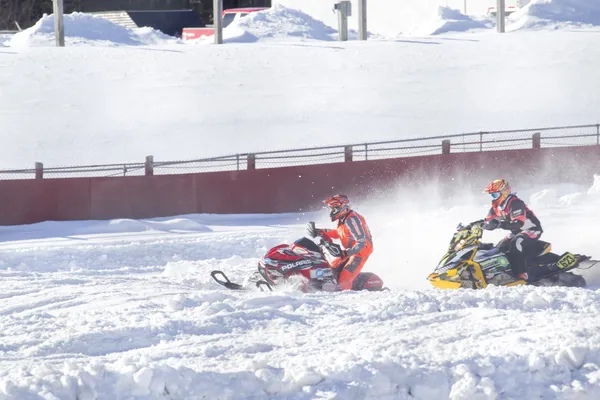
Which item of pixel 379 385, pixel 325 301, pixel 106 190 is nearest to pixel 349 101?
pixel 106 190

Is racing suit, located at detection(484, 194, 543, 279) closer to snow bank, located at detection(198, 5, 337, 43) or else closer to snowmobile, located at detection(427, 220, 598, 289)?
snowmobile, located at detection(427, 220, 598, 289)

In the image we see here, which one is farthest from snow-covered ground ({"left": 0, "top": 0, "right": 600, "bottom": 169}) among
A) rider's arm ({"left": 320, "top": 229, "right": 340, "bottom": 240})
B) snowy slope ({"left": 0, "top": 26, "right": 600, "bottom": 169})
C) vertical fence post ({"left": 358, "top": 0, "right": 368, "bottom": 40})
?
rider's arm ({"left": 320, "top": 229, "right": 340, "bottom": 240})

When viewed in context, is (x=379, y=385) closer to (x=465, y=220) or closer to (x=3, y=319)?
(x=3, y=319)

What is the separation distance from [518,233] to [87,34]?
96.0 feet

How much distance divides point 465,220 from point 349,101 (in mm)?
14603

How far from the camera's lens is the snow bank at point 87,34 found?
37.8m

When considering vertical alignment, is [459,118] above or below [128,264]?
above

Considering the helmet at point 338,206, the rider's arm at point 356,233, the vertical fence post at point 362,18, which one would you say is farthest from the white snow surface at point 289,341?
the vertical fence post at point 362,18

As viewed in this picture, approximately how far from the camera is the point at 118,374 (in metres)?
7.60

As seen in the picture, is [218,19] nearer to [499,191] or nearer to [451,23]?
[451,23]

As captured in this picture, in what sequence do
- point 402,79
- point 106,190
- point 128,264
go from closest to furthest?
point 128,264
point 106,190
point 402,79

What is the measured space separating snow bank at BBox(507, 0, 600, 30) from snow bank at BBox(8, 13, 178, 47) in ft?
46.1

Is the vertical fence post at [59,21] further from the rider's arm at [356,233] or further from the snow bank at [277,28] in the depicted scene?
the rider's arm at [356,233]

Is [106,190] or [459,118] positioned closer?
[106,190]
